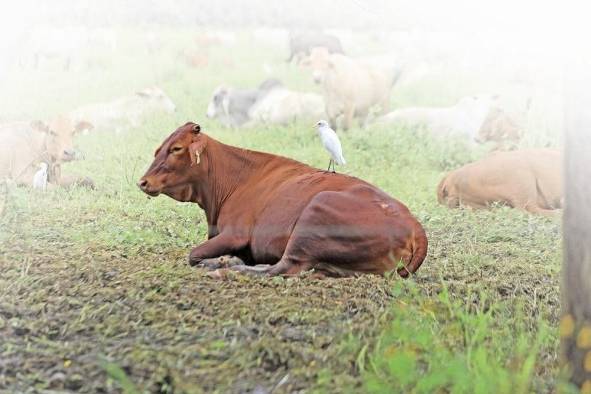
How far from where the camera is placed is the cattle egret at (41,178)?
4688mm

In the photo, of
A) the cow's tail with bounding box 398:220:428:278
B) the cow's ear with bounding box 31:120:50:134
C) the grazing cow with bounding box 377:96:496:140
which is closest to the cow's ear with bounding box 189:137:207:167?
the cow's ear with bounding box 31:120:50:134

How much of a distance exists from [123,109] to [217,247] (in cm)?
76

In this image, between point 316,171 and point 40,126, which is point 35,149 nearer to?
point 40,126

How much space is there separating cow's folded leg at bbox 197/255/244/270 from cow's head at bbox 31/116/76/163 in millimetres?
777

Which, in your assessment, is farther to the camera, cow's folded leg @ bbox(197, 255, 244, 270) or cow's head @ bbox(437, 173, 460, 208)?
cow's head @ bbox(437, 173, 460, 208)

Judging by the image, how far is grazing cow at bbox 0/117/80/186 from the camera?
4.72 metres

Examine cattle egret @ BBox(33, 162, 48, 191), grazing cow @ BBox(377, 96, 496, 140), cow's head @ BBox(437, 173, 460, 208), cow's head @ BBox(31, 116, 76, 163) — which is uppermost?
grazing cow @ BBox(377, 96, 496, 140)

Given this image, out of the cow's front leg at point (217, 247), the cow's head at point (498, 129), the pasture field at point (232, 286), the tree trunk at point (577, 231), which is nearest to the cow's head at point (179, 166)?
the pasture field at point (232, 286)

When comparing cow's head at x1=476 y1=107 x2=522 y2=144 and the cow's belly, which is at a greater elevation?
cow's head at x1=476 y1=107 x2=522 y2=144

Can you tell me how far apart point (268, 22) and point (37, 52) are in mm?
865

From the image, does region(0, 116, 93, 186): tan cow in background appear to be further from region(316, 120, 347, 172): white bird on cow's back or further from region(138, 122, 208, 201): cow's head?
region(316, 120, 347, 172): white bird on cow's back

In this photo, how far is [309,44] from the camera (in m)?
4.82

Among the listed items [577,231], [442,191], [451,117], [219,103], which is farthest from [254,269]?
[451,117]

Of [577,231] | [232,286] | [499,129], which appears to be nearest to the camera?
[577,231]
